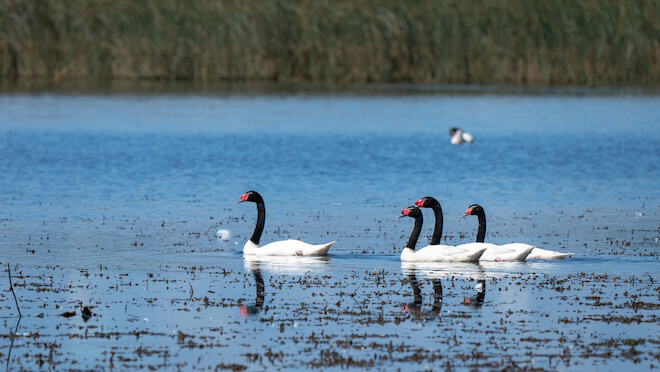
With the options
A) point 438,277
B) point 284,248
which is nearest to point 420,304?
point 438,277

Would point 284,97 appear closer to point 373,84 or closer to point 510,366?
point 373,84

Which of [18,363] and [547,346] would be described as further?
[547,346]

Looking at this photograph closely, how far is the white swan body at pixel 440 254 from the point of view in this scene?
14.7m

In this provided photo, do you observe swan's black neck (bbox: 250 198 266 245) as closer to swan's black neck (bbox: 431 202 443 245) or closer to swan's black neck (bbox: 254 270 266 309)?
swan's black neck (bbox: 254 270 266 309)

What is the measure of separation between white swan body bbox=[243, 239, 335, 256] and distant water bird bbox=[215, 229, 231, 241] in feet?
4.58

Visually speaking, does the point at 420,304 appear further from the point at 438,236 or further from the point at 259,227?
the point at 259,227

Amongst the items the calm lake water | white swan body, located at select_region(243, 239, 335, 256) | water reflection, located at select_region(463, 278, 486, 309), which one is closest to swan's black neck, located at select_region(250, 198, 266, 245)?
white swan body, located at select_region(243, 239, 335, 256)

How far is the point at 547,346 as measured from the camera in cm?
1001

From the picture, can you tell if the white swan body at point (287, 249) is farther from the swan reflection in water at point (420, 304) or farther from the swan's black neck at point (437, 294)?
the swan's black neck at point (437, 294)

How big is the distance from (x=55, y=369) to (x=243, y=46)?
35.6m

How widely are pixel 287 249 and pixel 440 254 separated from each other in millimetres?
1981

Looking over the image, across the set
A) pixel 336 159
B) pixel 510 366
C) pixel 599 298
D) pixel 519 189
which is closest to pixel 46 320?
pixel 510 366

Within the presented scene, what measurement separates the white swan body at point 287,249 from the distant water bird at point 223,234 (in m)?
1.40

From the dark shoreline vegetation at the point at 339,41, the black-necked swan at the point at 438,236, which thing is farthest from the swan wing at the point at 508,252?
the dark shoreline vegetation at the point at 339,41
